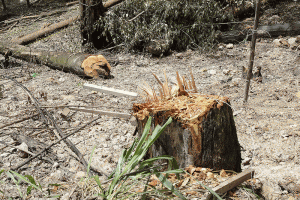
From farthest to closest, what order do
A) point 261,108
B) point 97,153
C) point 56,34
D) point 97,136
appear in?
1. point 56,34
2. point 261,108
3. point 97,136
4. point 97,153

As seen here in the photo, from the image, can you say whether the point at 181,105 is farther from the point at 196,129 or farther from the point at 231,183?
the point at 231,183

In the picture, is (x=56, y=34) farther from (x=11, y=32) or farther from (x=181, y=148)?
(x=181, y=148)

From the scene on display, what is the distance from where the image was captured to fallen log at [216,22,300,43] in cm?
568

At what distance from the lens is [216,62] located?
5156mm

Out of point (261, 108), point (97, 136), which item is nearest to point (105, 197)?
point (97, 136)

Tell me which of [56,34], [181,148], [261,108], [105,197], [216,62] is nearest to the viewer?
[105,197]

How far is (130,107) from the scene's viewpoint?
12.2 feet

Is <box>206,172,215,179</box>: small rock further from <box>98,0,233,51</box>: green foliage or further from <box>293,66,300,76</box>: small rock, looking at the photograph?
<box>98,0,233,51</box>: green foliage

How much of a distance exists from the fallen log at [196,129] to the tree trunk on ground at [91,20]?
13.5 feet

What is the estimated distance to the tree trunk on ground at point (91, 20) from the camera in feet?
18.4

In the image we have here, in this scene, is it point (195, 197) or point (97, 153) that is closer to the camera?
point (195, 197)

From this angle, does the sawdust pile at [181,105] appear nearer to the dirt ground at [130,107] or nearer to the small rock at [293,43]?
the dirt ground at [130,107]

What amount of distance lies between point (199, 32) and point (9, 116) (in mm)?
3951

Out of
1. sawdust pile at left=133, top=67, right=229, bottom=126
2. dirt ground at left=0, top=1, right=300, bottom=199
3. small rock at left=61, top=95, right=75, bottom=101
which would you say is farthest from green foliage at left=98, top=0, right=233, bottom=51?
sawdust pile at left=133, top=67, right=229, bottom=126
